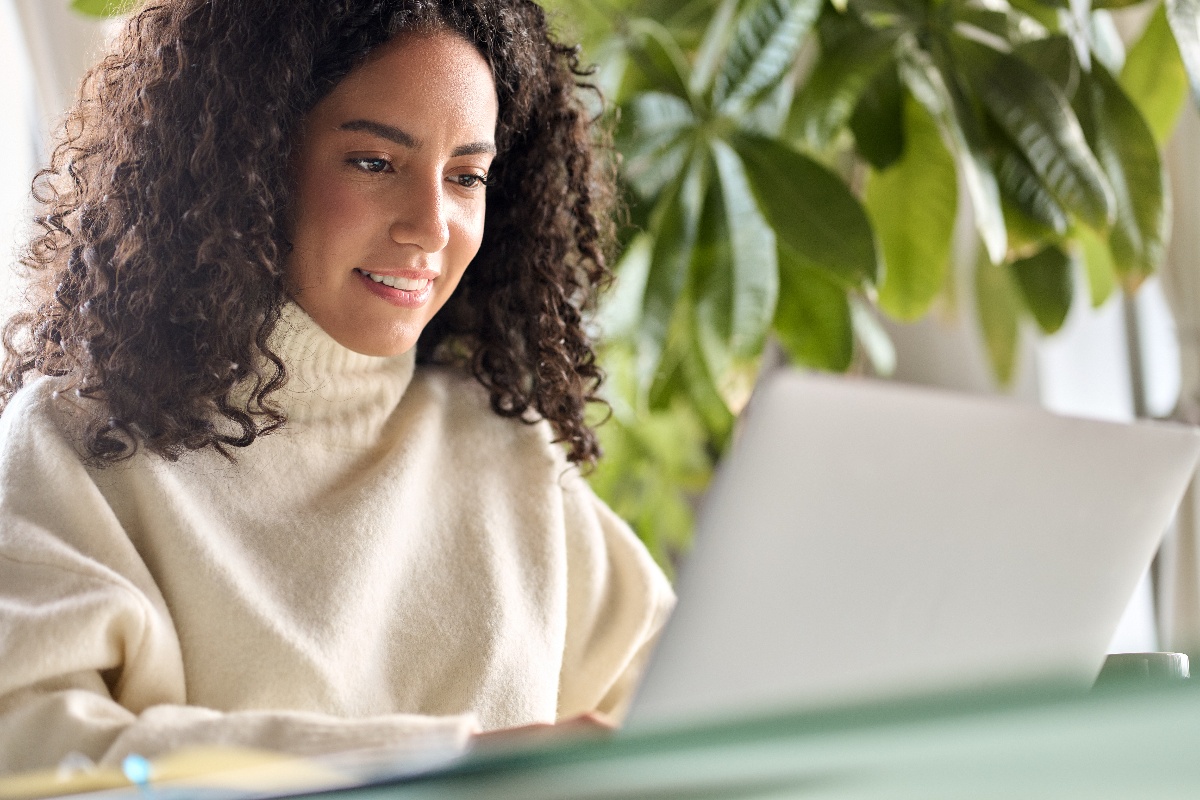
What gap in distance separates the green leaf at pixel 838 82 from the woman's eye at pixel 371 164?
0.72 m

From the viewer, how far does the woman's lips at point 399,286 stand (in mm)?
961

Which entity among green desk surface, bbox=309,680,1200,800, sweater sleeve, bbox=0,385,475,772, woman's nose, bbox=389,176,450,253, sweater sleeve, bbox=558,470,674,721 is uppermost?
woman's nose, bbox=389,176,450,253

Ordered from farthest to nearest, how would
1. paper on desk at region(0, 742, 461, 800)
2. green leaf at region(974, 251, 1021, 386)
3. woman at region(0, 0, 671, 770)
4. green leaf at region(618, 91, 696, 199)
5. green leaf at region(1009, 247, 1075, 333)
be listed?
green leaf at region(974, 251, 1021, 386) → green leaf at region(1009, 247, 1075, 333) → green leaf at region(618, 91, 696, 199) → woman at region(0, 0, 671, 770) → paper on desk at region(0, 742, 461, 800)

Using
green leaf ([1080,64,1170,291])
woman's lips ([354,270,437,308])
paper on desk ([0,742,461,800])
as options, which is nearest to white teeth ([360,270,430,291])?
woman's lips ([354,270,437,308])

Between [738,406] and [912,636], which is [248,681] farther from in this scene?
[738,406]

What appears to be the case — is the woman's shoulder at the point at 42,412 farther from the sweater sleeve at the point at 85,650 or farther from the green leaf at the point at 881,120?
the green leaf at the point at 881,120

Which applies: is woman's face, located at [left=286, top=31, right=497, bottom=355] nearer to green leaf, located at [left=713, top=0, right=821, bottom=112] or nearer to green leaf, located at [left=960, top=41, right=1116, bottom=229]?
Answer: green leaf, located at [left=713, top=0, right=821, bottom=112]

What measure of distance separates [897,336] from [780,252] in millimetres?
1891

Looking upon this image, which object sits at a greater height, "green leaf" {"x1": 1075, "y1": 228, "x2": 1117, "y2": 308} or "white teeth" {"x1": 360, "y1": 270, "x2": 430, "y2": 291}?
"white teeth" {"x1": 360, "y1": 270, "x2": 430, "y2": 291}

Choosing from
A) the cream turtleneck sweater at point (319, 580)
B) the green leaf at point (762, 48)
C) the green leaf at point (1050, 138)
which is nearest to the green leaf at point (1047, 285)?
the green leaf at point (1050, 138)

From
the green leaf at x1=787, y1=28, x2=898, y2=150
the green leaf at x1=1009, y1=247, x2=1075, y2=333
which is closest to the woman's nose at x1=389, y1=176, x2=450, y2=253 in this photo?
the green leaf at x1=787, y1=28, x2=898, y2=150

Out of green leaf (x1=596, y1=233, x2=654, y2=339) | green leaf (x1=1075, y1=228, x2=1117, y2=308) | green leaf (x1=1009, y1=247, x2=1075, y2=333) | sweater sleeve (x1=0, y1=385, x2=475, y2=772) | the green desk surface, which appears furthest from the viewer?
green leaf (x1=1075, y1=228, x2=1117, y2=308)

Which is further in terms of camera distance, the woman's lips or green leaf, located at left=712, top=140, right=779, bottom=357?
green leaf, located at left=712, top=140, right=779, bottom=357

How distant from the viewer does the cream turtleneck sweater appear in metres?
0.76
